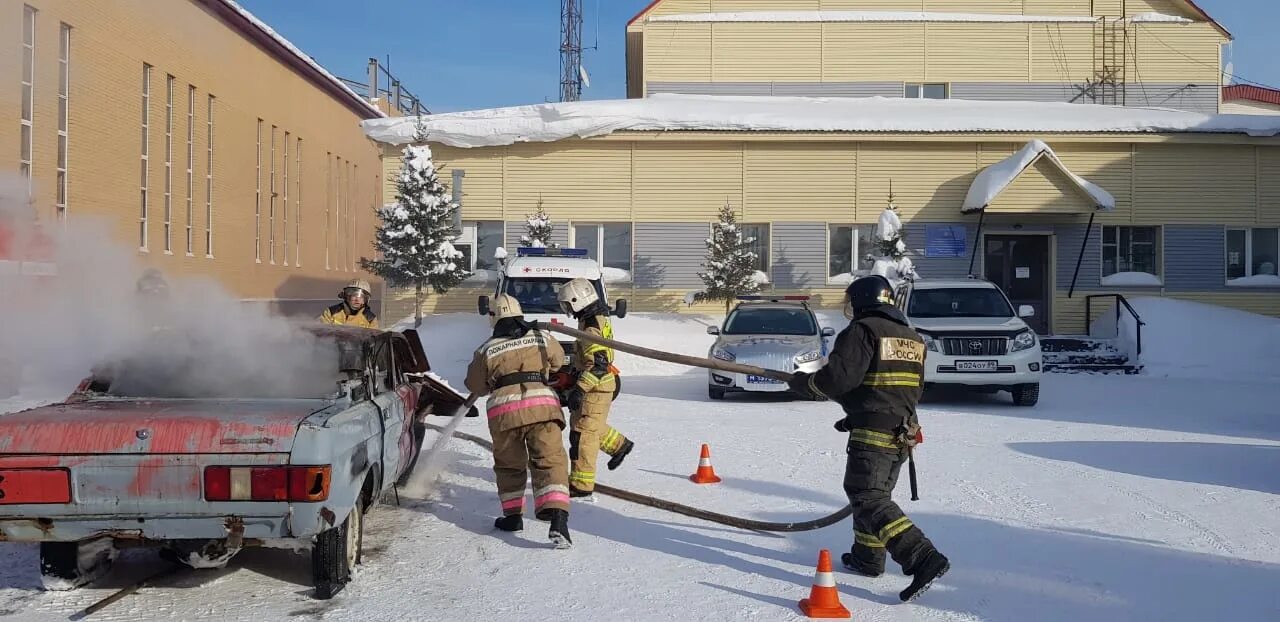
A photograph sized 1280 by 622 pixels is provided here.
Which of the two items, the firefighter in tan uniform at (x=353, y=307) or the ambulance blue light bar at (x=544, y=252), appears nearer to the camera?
the firefighter in tan uniform at (x=353, y=307)

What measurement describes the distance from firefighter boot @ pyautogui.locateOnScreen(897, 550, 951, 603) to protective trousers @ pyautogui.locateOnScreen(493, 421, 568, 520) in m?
2.37

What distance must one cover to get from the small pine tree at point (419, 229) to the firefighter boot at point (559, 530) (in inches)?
662

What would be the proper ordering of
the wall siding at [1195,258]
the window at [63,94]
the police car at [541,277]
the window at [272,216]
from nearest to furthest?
the window at [63,94] < the police car at [541,277] < the wall siding at [1195,258] < the window at [272,216]

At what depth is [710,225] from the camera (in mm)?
25891

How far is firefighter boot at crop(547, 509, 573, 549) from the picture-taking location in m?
6.70

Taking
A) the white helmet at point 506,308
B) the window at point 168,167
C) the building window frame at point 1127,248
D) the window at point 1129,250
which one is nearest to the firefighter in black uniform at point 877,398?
the white helmet at point 506,308

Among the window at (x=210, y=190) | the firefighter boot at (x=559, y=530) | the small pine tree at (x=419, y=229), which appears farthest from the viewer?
the window at (x=210, y=190)

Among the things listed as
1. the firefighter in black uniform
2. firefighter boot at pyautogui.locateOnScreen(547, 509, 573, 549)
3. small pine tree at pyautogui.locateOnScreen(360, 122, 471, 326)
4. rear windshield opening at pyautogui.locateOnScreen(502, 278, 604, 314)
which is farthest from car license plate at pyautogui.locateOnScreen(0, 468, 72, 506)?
small pine tree at pyautogui.locateOnScreen(360, 122, 471, 326)

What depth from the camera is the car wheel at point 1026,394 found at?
14.7 metres

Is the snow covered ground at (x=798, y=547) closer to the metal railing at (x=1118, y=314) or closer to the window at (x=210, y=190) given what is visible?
the metal railing at (x=1118, y=314)

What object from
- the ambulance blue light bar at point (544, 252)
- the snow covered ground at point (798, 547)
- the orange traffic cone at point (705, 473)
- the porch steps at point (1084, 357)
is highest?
the ambulance blue light bar at point (544, 252)

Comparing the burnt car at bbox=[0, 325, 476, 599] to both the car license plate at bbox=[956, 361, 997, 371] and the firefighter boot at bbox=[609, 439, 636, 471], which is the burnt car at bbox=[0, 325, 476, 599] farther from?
the car license plate at bbox=[956, 361, 997, 371]

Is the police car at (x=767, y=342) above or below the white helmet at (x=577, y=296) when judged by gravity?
below

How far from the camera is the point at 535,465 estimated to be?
6.89m
